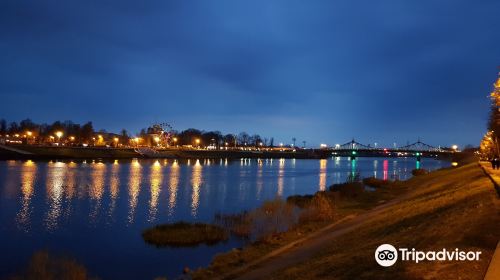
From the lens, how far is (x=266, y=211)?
105 feet

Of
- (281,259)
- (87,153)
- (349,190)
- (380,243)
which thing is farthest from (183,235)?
(87,153)

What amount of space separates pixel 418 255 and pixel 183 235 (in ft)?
52.8

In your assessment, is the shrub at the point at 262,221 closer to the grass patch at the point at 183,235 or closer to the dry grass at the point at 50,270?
the grass patch at the point at 183,235

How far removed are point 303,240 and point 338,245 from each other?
4.46 metres

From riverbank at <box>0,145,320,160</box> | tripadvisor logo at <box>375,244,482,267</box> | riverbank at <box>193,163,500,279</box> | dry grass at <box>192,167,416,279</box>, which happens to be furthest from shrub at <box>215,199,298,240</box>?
riverbank at <box>0,145,320,160</box>

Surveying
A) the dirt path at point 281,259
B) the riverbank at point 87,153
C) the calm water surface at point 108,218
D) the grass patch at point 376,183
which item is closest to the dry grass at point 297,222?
the dirt path at point 281,259

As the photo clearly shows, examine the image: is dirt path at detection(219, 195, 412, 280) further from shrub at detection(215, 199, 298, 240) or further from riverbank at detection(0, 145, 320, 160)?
riverbank at detection(0, 145, 320, 160)

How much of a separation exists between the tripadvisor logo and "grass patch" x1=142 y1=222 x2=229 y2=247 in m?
14.2

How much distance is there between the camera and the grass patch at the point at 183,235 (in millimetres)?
24266

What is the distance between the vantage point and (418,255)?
10844mm

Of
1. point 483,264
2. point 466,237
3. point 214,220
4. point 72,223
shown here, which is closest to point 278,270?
point 466,237

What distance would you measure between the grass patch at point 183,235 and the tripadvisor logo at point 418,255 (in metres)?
14.2

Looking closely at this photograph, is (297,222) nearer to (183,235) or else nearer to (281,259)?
(183,235)

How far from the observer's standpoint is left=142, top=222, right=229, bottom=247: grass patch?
24.3m
